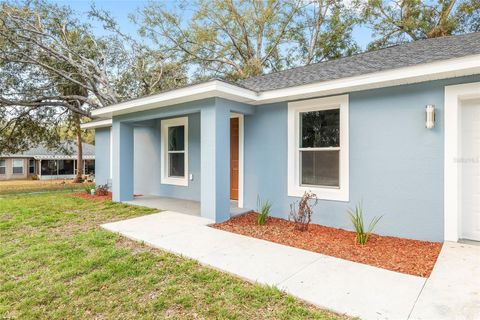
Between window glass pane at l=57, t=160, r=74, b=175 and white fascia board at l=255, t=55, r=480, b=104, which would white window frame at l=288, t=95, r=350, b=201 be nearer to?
white fascia board at l=255, t=55, r=480, b=104

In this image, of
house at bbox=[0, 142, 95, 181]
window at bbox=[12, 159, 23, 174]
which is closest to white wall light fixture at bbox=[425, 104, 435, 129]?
house at bbox=[0, 142, 95, 181]

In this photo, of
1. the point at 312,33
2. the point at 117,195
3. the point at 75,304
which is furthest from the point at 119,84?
the point at 75,304

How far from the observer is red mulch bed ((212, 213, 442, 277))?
359cm

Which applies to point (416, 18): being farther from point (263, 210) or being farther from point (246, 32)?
point (263, 210)

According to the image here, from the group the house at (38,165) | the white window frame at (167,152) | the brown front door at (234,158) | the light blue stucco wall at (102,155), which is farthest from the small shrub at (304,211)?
the house at (38,165)

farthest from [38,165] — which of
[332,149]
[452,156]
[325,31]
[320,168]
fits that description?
[452,156]

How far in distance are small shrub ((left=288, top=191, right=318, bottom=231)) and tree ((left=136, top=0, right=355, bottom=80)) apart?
1274 cm

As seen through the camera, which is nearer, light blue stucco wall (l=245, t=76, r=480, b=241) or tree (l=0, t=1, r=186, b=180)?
light blue stucco wall (l=245, t=76, r=480, b=241)

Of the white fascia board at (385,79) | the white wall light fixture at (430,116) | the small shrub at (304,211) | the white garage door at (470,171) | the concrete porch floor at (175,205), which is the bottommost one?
the concrete porch floor at (175,205)

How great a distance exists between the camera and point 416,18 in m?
13.9

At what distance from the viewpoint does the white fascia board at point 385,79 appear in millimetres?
3916

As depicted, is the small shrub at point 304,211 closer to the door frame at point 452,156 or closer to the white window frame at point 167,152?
the door frame at point 452,156

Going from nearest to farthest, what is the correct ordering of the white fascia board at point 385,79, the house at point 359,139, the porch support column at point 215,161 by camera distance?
the white fascia board at point 385,79
the house at point 359,139
the porch support column at point 215,161

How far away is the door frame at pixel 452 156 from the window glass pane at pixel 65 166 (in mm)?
33485
